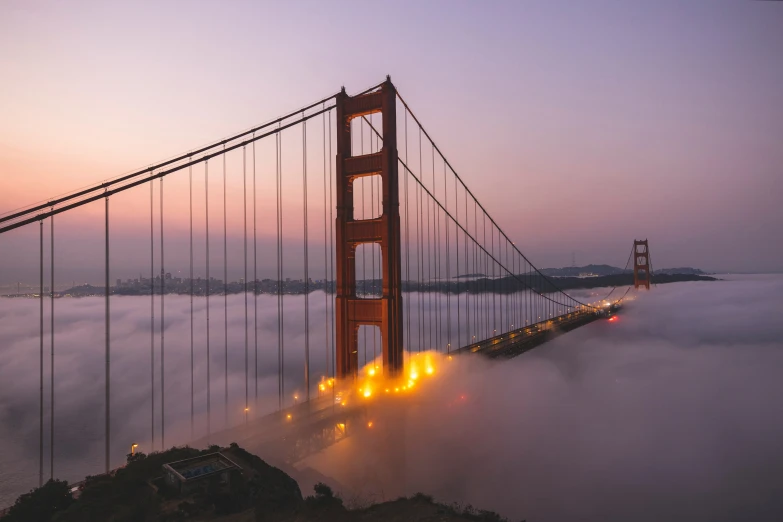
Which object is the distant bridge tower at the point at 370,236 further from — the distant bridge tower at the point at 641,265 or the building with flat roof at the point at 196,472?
the distant bridge tower at the point at 641,265

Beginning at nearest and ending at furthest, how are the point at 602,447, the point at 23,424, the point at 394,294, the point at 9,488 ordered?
the point at 394,294 < the point at 602,447 < the point at 9,488 < the point at 23,424

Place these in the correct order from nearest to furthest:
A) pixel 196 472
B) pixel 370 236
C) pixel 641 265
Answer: pixel 196 472, pixel 370 236, pixel 641 265

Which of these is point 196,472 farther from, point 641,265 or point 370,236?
point 641,265

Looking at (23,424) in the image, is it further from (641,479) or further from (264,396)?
(641,479)

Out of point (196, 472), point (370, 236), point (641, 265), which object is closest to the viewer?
point (196, 472)

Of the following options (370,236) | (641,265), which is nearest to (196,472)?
(370,236)

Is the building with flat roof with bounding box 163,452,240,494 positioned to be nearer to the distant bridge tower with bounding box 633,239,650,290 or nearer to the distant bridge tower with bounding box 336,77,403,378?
the distant bridge tower with bounding box 336,77,403,378

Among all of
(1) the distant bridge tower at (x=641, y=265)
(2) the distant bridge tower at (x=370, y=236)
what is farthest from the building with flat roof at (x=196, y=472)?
(1) the distant bridge tower at (x=641, y=265)

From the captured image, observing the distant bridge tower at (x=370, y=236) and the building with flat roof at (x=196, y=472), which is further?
the distant bridge tower at (x=370, y=236)

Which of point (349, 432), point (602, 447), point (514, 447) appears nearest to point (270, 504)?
point (349, 432)
